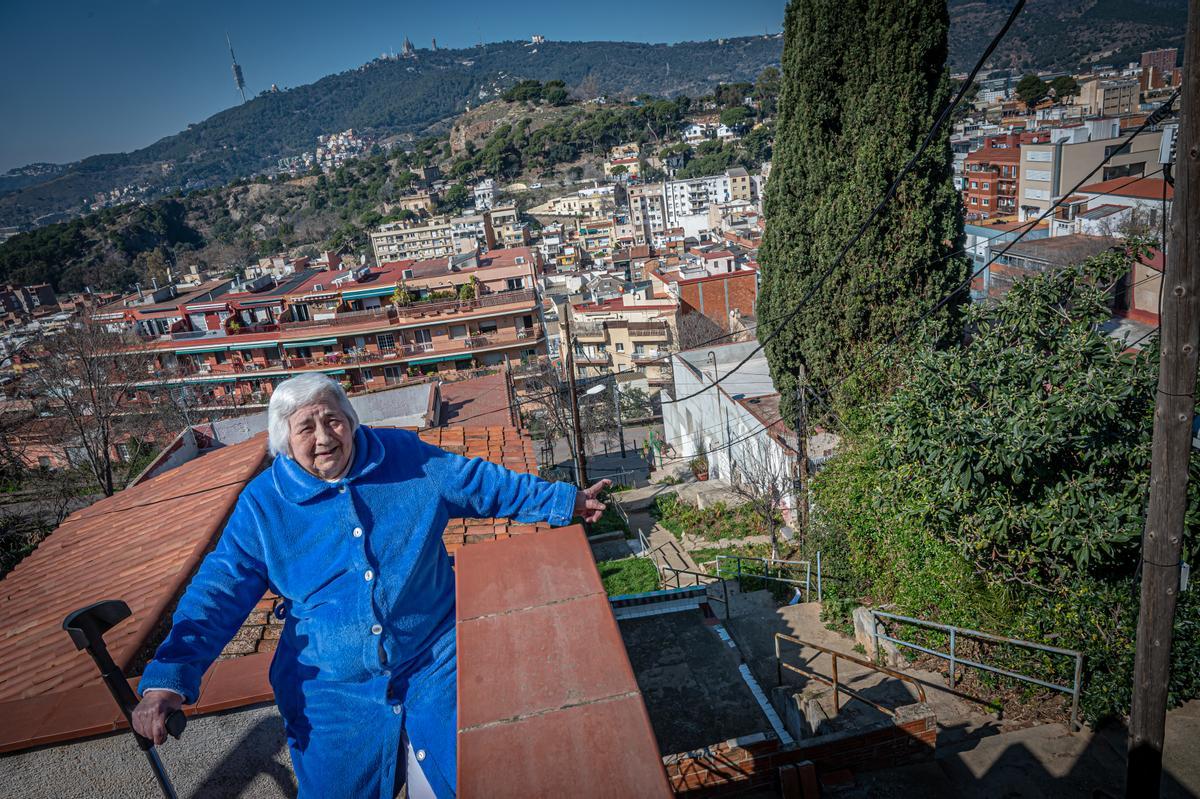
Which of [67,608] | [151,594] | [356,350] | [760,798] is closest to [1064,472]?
[760,798]

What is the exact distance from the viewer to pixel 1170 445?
11.4 feet

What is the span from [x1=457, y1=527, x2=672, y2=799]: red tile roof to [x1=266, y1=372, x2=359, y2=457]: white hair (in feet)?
2.44

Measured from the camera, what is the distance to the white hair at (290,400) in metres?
2.35

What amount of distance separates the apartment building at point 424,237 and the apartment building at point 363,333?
47.4m

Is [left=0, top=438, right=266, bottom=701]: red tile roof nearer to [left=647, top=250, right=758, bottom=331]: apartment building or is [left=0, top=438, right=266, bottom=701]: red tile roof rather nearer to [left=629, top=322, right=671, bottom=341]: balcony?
[left=647, top=250, right=758, bottom=331]: apartment building

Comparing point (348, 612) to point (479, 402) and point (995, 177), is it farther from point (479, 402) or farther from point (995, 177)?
point (995, 177)

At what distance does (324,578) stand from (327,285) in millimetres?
43318

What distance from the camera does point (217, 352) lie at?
133 feet

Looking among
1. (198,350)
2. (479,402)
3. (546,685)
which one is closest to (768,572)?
(479,402)

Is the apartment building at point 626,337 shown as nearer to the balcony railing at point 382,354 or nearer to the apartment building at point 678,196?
the balcony railing at point 382,354

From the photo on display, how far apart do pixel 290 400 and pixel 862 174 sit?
1191 cm

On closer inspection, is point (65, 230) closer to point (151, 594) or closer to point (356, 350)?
point (356, 350)

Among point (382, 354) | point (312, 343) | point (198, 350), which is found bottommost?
point (382, 354)

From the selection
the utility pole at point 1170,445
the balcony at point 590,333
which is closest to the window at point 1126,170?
the balcony at point 590,333
